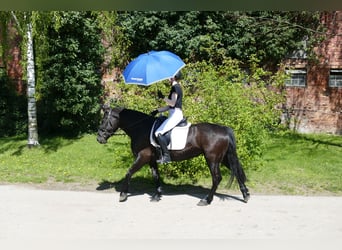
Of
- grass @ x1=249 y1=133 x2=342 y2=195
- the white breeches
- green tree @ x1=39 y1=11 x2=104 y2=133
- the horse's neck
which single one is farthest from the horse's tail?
green tree @ x1=39 y1=11 x2=104 y2=133

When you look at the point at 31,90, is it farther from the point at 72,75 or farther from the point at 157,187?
the point at 157,187

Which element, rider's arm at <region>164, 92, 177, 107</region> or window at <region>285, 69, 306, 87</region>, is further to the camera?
window at <region>285, 69, 306, 87</region>

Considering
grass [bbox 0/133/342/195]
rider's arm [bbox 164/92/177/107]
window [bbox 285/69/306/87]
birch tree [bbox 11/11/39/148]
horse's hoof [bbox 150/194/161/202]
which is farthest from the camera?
window [bbox 285/69/306/87]

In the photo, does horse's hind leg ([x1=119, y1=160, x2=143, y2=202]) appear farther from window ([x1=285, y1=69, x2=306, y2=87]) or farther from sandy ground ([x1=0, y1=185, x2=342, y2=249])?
window ([x1=285, y1=69, x2=306, y2=87])

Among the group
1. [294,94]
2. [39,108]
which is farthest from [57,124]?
[294,94]

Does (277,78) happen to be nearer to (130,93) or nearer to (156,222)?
(130,93)

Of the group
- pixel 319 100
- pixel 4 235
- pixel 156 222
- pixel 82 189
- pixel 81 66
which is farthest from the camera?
pixel 319 100

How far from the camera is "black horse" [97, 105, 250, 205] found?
702cm

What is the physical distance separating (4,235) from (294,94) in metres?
15.2

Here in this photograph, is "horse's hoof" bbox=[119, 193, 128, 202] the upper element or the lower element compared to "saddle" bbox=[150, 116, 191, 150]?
lower

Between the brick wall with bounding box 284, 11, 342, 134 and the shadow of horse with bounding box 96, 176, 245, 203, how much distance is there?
1093 centimetres

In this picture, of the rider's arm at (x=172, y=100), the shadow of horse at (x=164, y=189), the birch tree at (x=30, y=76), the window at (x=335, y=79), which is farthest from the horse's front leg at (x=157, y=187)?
the window at (x=335, y=79)

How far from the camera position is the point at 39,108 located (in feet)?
53.4

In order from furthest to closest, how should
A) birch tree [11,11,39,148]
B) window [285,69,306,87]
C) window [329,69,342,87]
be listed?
1. window [285,69,306,87]
2. window [329,69,342,87]
3. birch tree [11,11,39,148]
